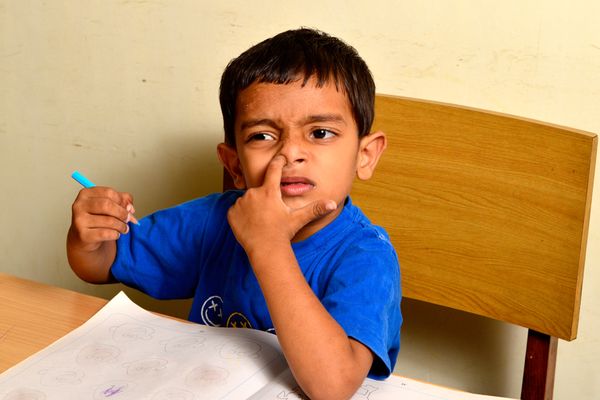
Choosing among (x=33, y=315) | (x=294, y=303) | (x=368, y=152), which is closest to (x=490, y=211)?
(x=368, y=152)

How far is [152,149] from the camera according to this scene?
5.14 ft

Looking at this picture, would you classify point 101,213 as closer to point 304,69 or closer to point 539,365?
point 304,69

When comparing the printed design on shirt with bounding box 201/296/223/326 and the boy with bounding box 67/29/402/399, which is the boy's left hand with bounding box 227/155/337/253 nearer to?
the boy with bounding box 67/29/402/399

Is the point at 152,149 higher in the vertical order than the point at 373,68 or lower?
lower

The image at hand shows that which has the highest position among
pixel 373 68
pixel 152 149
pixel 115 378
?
pixel 373 68

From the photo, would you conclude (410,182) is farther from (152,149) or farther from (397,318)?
(152,149)

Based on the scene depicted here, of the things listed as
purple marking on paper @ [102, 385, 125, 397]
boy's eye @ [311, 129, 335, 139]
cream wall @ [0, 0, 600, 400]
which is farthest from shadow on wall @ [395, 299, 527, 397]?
purple marking on paper @ [102, 385, 125, 397]

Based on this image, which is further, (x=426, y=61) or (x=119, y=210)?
(x=426, y=61)

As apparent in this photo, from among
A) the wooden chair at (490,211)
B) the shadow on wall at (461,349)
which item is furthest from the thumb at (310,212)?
the shadow on wall at (461,349)

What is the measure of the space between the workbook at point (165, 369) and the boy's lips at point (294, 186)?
14 centimetres

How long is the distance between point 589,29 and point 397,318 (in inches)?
21.3

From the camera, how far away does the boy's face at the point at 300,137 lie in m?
0.84

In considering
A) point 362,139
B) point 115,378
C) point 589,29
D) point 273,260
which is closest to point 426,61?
point 589,29

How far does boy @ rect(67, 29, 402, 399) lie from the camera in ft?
2.41
